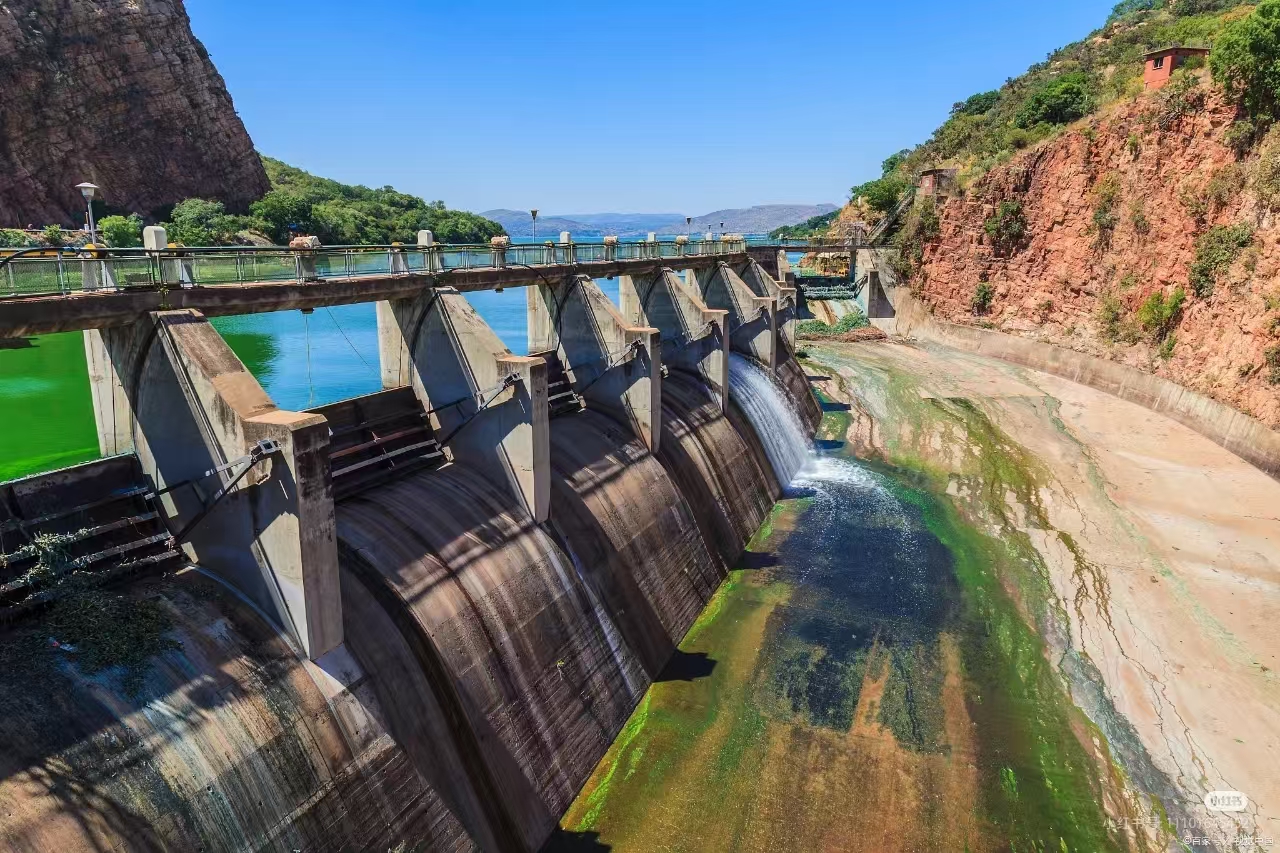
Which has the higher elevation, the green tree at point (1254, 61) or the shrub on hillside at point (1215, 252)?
the green tree at point (1254, 61)

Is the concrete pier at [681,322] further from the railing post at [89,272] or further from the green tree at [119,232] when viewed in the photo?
the green tree at [119,232]

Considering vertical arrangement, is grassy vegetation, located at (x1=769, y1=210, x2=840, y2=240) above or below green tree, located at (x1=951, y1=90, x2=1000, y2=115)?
below

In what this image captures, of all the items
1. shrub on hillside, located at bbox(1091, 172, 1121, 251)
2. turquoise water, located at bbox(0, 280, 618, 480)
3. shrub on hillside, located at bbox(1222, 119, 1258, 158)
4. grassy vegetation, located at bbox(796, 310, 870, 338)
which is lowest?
grassy vegetation, located at bbox(796, 310, 870, 338)

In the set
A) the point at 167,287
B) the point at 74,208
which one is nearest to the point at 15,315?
the point at 167,287

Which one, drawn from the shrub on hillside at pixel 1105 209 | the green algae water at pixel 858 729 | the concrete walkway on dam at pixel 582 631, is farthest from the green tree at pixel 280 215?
the green algae water at pixel 858 729

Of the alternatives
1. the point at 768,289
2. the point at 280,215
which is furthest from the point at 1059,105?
the point at 280,215

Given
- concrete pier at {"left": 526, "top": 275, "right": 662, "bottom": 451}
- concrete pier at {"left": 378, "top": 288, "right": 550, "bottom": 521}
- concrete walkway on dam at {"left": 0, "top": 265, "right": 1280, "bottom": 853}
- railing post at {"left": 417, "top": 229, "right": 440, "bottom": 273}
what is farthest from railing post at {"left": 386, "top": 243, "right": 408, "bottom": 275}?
concrete pier at {"left": 526, "top": 275, "right": 662, "bottom": 451}

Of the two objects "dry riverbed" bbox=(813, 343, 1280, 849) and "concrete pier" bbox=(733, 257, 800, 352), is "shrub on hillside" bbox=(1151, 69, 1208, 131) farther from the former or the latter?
"concrete pier" bbox=(733, 257, 800, 352)
